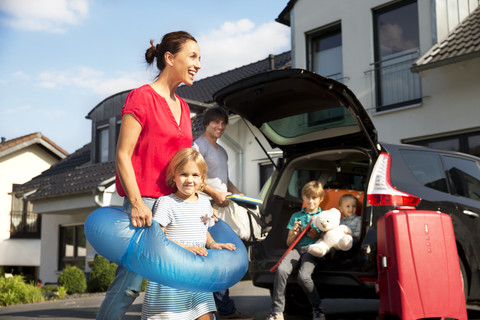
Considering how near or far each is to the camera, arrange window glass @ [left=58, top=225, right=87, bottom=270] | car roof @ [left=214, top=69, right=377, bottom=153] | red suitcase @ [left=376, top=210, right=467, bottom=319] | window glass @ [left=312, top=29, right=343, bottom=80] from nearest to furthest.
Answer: red suitcase @ [left=376, top=210, right=467, bottom=319] < car roof @ [left=214, top=69, right=377, bottom=153] < window glass @ [left=312, top=29, right=343, bottom=80] < window glass @ [left=58, top=225, right=87, bottom=270]

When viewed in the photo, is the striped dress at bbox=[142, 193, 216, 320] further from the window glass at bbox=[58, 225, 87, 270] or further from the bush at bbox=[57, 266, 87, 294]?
the window glass at bbox=[58, 225, 87, 270]

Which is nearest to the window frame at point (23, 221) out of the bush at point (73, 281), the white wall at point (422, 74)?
the bush at point (73, 281)

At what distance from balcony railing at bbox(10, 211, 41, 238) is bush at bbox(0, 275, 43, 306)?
1431cm

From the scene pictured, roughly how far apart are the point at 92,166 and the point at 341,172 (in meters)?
15.7

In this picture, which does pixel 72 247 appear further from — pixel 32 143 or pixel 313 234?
pixel 313 234

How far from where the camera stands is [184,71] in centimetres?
→ 403

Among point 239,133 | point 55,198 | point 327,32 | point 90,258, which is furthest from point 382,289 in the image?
point 55,198

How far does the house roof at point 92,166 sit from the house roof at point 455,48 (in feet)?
19.4

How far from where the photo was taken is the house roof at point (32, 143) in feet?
85.2

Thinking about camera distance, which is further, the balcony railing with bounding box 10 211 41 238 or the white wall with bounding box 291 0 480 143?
the balcony railing with bounding box 10 211 41 238

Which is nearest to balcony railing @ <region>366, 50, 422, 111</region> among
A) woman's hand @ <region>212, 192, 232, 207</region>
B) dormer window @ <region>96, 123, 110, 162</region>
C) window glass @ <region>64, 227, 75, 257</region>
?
woman's hand @ <region>212, 192, 232, 207</region>

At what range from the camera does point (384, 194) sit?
5.43m

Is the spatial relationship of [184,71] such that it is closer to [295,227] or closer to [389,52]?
[295,227]

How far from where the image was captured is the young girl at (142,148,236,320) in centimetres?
380
